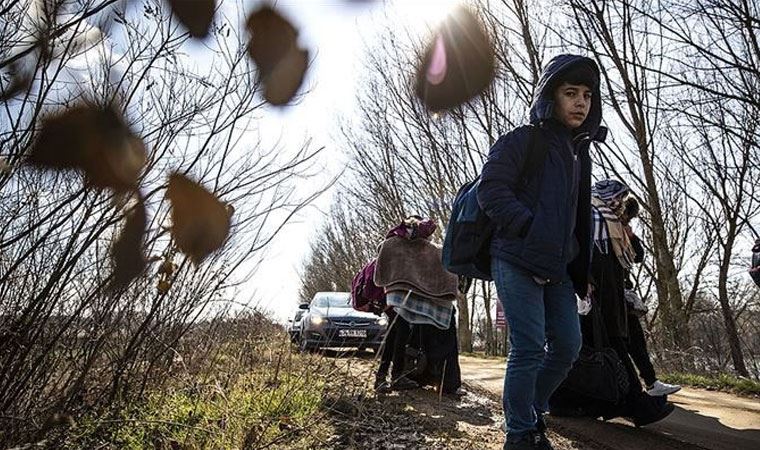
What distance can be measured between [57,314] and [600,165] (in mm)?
9251

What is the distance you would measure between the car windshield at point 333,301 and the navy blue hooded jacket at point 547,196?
29.0 feet

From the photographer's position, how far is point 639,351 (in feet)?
14.3

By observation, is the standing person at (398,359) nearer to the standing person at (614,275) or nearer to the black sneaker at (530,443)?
the standing person at (614,275)

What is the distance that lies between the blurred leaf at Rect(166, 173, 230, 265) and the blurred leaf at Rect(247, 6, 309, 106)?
843 millimetres

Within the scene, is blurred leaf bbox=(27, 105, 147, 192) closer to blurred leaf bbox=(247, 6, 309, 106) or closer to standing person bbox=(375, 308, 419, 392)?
blurred leaf bbox=(247, 6, 309, 106)

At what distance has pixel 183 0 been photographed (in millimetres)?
3574

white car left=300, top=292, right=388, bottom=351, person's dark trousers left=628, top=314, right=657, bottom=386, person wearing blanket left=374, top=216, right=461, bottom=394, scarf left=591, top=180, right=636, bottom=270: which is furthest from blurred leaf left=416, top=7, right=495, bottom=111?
person's dark trousers left=628, top=314, right=657, bottom=386

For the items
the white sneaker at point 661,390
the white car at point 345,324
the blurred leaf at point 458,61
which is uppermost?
the blurred leaf at point 458,61

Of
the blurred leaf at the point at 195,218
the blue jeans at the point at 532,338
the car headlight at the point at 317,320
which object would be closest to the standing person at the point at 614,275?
the blue jeans at the point at 532,338

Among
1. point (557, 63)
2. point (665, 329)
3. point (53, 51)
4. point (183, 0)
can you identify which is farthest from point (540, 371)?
point (665, 329)

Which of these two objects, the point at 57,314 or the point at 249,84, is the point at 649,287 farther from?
the point at 57,314

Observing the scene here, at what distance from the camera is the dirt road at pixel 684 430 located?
3309 millimetres

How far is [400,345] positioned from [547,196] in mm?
3000

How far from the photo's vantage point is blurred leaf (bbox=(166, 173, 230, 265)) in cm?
343
